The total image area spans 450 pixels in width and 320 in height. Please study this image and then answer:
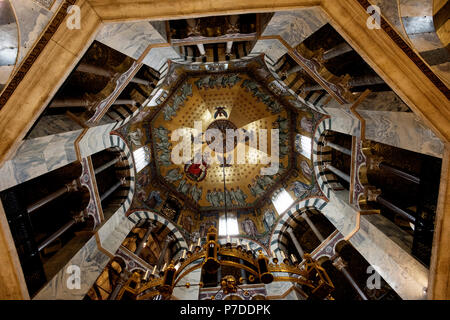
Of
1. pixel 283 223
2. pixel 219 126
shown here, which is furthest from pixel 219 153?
pixel 283 223

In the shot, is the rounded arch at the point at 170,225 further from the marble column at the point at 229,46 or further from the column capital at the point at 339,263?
the marble column at the point at 229,46

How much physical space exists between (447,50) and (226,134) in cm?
884

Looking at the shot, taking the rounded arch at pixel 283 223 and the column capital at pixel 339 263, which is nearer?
the column capital at pixel 339 263

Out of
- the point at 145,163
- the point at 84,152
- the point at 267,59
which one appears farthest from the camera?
the point at 145,163

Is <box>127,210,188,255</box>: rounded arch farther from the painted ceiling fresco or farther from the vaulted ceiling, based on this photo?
the vaulted ceiling

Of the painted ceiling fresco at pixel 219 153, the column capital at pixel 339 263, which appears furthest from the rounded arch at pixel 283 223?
the column capital at pixel 339 263

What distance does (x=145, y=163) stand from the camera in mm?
10297

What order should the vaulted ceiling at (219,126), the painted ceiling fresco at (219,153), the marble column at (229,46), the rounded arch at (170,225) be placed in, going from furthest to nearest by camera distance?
the vaulted ceiling at (219,126) → the painted ceiling fresco at (219,153) → the rounded arch at (170,225) → the marble column at (229,46)

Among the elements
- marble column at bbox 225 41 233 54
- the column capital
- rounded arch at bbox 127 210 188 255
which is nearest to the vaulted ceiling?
rounded arch at bbox 127 210 188 255

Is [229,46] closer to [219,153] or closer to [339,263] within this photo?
[219,153]

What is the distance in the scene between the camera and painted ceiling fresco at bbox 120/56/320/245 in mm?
10289

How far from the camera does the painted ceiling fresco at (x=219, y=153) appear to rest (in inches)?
405

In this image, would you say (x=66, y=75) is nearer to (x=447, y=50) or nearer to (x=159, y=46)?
(x=159, y=46)
